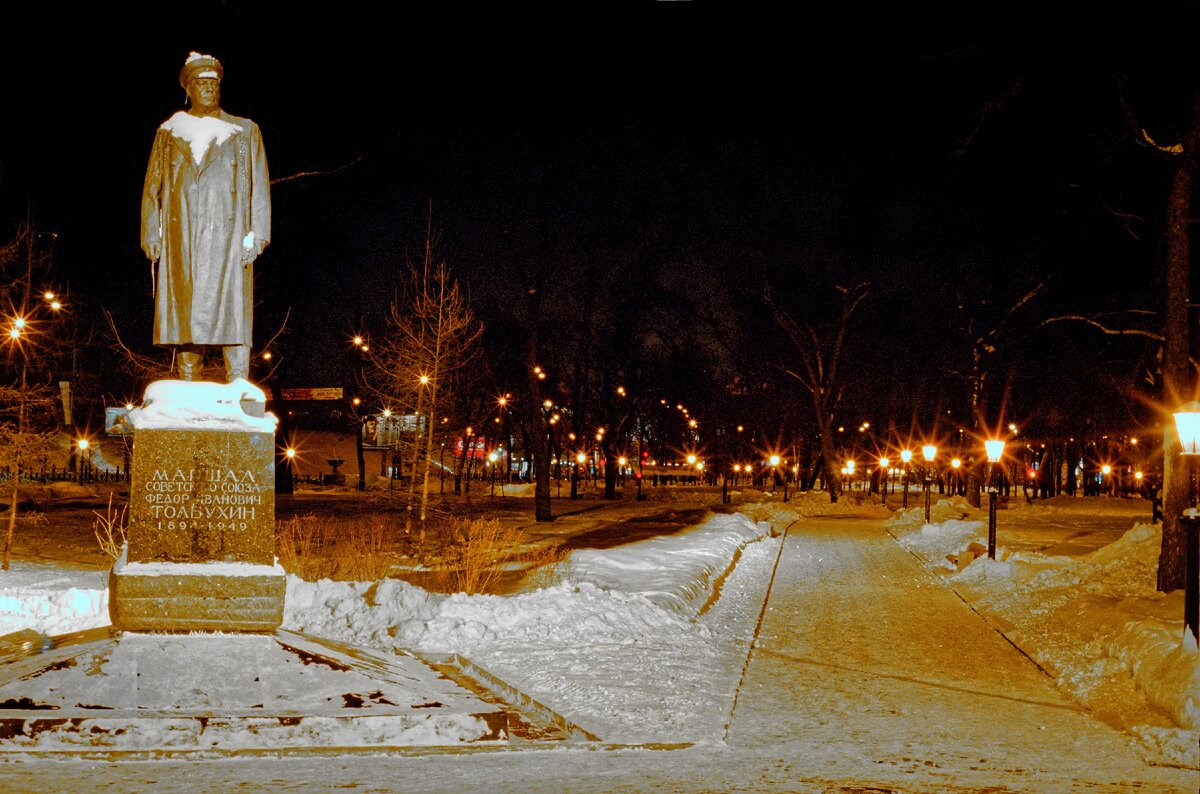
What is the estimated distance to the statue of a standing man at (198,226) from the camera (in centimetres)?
896

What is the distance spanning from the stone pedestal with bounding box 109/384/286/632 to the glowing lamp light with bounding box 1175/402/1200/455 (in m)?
9.13

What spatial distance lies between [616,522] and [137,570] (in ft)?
93.7

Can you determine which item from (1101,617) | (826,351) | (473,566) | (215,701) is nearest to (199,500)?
→ (215,701)

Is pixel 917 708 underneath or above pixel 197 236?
underneath

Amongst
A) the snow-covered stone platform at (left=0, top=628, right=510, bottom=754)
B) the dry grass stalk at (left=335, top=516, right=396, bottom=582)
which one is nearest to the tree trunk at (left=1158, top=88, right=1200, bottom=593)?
the dry grass stalk at (left=335, top=516, right=396, bottom=582)

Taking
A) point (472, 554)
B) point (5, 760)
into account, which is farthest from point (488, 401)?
point (5, 760)

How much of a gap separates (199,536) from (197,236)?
2.56m

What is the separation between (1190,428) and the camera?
36.6 feet

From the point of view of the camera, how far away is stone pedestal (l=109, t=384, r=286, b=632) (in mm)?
8078

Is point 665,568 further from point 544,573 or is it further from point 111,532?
point 111,532

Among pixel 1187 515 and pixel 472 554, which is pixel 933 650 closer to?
pixel 1187 515

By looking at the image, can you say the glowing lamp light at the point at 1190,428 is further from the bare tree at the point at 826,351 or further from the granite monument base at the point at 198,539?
the bare tree at the point at 826,351

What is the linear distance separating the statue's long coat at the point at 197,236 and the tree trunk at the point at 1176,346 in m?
13.1

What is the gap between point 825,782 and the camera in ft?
22.6
